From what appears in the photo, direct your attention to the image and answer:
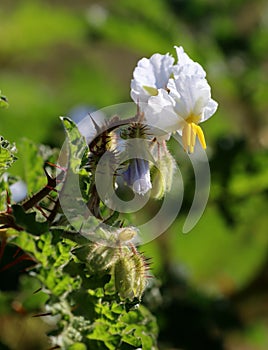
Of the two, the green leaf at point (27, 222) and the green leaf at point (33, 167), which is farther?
the green leaf at point (33, 167)

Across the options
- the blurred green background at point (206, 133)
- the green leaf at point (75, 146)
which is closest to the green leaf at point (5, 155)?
the green leaf at point (75, 146)

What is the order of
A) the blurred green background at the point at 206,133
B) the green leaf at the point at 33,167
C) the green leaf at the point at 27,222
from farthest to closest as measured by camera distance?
the blurred green background at the point at 206,133 → the green leaf at the point at 33,167 → the green leaf at the point at 27,222

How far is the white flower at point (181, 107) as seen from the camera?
645 mm

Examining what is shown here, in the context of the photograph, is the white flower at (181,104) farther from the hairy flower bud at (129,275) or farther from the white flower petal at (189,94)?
the hairy flower bud at (129,275)

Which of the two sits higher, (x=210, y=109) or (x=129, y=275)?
Answer: (x=210, y=109)

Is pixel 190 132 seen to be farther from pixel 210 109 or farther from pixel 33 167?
pixel 33 167

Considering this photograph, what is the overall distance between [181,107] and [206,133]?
1.31 m

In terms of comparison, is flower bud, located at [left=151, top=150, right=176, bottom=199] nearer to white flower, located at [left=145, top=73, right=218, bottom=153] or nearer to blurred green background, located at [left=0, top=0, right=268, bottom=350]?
white flower, located at [left=145, top=73, right=218, bottom=153]

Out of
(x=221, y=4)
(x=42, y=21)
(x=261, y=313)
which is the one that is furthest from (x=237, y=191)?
(x=42, y=21)

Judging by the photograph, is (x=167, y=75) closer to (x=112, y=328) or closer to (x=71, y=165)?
(x=71, y=165)

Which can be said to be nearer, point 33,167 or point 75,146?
point 75,146

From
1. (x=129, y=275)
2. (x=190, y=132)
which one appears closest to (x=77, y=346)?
(x=129, y=275)

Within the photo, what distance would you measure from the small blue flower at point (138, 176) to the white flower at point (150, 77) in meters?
0.06

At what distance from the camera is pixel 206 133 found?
195cm
